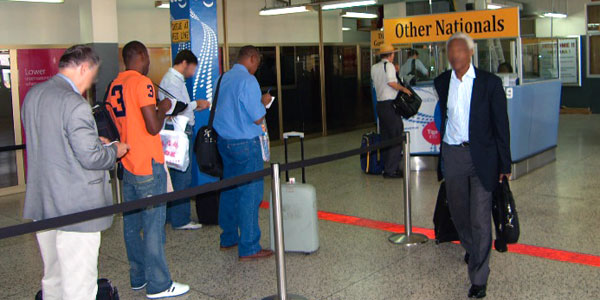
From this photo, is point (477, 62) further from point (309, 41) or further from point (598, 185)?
point (309, 41)

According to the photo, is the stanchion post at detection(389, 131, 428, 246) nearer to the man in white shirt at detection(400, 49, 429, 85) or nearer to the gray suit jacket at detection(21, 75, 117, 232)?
the gray suit jacket at detection(21, 75, 117, 232)

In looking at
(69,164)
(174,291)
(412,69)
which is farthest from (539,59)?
(69,164)

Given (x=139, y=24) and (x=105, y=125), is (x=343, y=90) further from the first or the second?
(x=105, y=125)

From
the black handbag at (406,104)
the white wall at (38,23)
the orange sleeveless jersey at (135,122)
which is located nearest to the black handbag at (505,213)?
the orange sleeveless jersey at (135,122)

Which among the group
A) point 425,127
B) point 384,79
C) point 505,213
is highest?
point 384,79

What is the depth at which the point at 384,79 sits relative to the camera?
8109 mm

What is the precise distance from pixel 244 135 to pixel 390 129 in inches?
147

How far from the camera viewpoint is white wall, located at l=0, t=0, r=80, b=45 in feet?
27.6

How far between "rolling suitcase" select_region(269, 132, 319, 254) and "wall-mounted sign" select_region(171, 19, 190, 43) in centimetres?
253

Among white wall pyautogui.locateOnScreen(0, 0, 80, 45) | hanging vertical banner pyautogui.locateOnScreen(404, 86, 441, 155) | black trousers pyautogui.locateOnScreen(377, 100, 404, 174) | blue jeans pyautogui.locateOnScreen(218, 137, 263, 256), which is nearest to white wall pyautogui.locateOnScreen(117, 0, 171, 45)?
white wall pyautogui.locateOnScreen(0, 0, 80, 45)

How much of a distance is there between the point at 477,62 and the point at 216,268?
224 inches

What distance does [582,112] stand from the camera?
16453 millimetres

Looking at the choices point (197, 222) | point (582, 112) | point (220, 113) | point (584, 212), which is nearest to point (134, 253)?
point (220, 113)

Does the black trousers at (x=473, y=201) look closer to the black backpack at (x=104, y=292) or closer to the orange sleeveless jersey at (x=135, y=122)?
the orange sleeveless jersey at (x=135, y=122)
